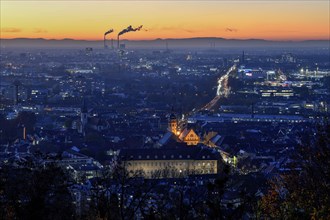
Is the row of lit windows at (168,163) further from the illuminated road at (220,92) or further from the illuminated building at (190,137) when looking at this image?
the illuminated road at (220,92)

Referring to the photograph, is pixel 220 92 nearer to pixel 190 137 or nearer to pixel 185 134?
pixel 185 134

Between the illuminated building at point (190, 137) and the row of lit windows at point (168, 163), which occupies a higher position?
the illuminated building at point (190, 137)

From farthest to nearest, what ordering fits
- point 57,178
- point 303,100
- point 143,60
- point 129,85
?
point 143,60 < point 129,85 < point 303,100 < point 57,178

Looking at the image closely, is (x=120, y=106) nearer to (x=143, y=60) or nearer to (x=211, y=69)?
(x=211, y=69)

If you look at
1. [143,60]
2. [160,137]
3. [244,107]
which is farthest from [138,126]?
[143,60]

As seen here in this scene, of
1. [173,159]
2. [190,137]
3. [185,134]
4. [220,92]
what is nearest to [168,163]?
[173,159]

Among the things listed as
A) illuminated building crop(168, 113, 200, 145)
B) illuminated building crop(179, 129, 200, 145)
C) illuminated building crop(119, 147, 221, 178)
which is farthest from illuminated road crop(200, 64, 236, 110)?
illuminated building crop(119, 147, 221, 178)

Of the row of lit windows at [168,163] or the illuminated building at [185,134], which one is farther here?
the illuminated building at [185,134]

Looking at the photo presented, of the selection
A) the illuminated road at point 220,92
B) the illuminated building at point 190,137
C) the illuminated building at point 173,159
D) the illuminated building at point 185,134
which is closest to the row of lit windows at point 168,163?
the illuminated building at point 173,159

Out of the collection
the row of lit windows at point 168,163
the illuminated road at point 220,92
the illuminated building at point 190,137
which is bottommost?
the row of lit windows at point 168,163

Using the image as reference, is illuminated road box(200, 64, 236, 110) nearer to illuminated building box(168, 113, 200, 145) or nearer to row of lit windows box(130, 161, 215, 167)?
illuminated building box(168, 113, 200, 145)

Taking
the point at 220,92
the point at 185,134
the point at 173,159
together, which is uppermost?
the point at 220,92
